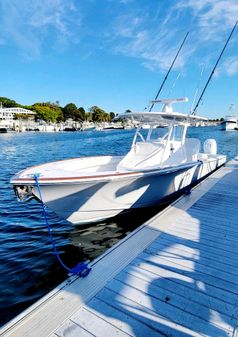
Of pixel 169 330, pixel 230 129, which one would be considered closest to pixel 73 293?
→ pixel 169 330

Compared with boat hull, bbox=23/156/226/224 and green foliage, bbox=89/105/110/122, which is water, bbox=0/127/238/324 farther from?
green foliage, bbox=89/105/110/122

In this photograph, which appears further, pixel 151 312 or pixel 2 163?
pixel 2 163

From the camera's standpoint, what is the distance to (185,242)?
4.55 metres

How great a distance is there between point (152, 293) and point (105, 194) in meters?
A: 3.32

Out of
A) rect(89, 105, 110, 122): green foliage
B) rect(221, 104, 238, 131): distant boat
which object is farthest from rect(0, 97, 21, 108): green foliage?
rect(221, 104, 238, 131): distant boat

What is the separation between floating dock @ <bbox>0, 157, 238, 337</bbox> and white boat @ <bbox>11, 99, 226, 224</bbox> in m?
1.68

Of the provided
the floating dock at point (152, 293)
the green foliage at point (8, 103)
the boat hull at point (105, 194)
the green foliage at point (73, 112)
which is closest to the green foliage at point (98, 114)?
the green foliage at point (73, 112)

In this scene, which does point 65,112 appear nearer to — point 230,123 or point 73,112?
point 73,112

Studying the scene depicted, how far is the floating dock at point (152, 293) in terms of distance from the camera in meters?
2.69

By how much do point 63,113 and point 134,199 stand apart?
379ft

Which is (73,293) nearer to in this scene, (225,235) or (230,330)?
(230,330)

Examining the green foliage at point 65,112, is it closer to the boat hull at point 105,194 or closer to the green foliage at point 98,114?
the green foliage at point 98,114

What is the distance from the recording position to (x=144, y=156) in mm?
8227

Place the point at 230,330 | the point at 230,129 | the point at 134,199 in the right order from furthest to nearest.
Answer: the point at 230,129 → the point at 134,199 → the point at 230,330
